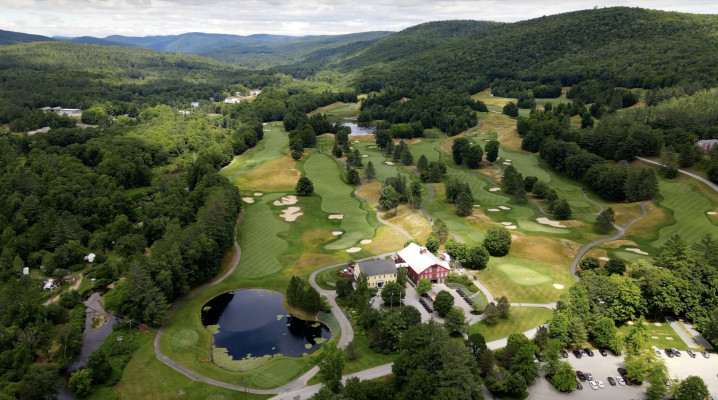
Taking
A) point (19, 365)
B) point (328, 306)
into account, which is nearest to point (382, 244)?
point (328, 306)

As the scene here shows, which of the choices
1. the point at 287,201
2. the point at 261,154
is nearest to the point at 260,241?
the point at 287,201

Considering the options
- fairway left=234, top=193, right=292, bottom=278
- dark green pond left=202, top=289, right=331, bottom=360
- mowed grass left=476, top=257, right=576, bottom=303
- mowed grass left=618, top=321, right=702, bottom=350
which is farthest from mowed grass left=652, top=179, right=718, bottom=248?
fairway left=234, top=193, right=292, bottom=278

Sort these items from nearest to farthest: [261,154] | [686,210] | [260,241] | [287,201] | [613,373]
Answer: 1. [613,373]
2. [686,210]
3. [260,241]
4. [287,201]
5. [261,154]

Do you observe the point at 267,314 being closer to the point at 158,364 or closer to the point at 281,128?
the point at 158,364

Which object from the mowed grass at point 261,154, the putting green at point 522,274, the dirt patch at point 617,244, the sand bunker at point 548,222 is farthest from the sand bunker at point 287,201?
the dirt patch at point 617,244

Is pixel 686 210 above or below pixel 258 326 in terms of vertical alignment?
above

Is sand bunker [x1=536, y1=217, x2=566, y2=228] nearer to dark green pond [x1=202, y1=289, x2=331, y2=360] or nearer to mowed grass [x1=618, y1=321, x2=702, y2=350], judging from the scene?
mowed grass [x1=618, y1=321, x2=702, y2=350]

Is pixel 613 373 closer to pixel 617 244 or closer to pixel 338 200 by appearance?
pixel 617 244
